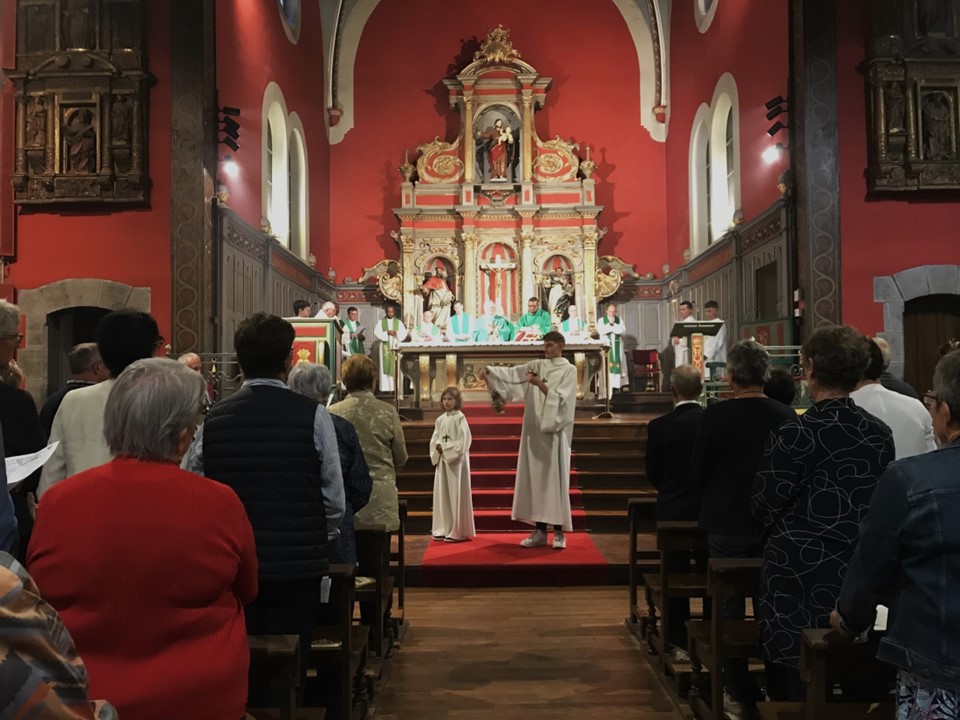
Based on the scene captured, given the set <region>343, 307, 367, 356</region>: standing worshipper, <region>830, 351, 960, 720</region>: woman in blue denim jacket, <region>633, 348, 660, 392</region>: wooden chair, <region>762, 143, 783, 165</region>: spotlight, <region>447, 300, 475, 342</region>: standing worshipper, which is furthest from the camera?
<region>343, 307, 367, 356</region>: standing worshipper

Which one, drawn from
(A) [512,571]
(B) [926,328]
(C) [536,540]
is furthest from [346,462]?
(B) [926,328]

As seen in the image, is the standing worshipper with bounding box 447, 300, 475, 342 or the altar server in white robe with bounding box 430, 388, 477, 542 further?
the standing worshipper with bounding box 447, 300, 475, 342

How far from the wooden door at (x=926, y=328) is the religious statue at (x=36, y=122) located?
1004 cm

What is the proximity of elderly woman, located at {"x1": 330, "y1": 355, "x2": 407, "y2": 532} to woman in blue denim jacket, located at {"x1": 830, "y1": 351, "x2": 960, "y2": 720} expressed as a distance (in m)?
3.06

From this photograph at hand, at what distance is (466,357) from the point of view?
12758 mm

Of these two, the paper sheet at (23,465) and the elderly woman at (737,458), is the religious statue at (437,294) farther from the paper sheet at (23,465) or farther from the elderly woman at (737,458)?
the paper sheet at (23,465)

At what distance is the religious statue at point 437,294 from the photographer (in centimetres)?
1603

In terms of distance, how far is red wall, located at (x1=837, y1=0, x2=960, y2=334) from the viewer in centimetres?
976

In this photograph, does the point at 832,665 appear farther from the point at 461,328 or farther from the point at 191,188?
the point at 461,328

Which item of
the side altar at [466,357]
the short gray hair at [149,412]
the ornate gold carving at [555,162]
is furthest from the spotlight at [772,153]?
Answer: the short gray hair at [149,412]

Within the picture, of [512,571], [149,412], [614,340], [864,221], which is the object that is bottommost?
[512,571]

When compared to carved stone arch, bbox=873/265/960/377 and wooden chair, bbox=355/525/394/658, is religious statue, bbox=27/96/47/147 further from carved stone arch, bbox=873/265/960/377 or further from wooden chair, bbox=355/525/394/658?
carved stone arch, bbox=873/265/960/377

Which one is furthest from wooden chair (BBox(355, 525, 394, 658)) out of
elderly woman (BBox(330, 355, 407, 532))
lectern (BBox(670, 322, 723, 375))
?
lectern (BBox(670, 322, 723, 375))

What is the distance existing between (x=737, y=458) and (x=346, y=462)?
166 centimetres
